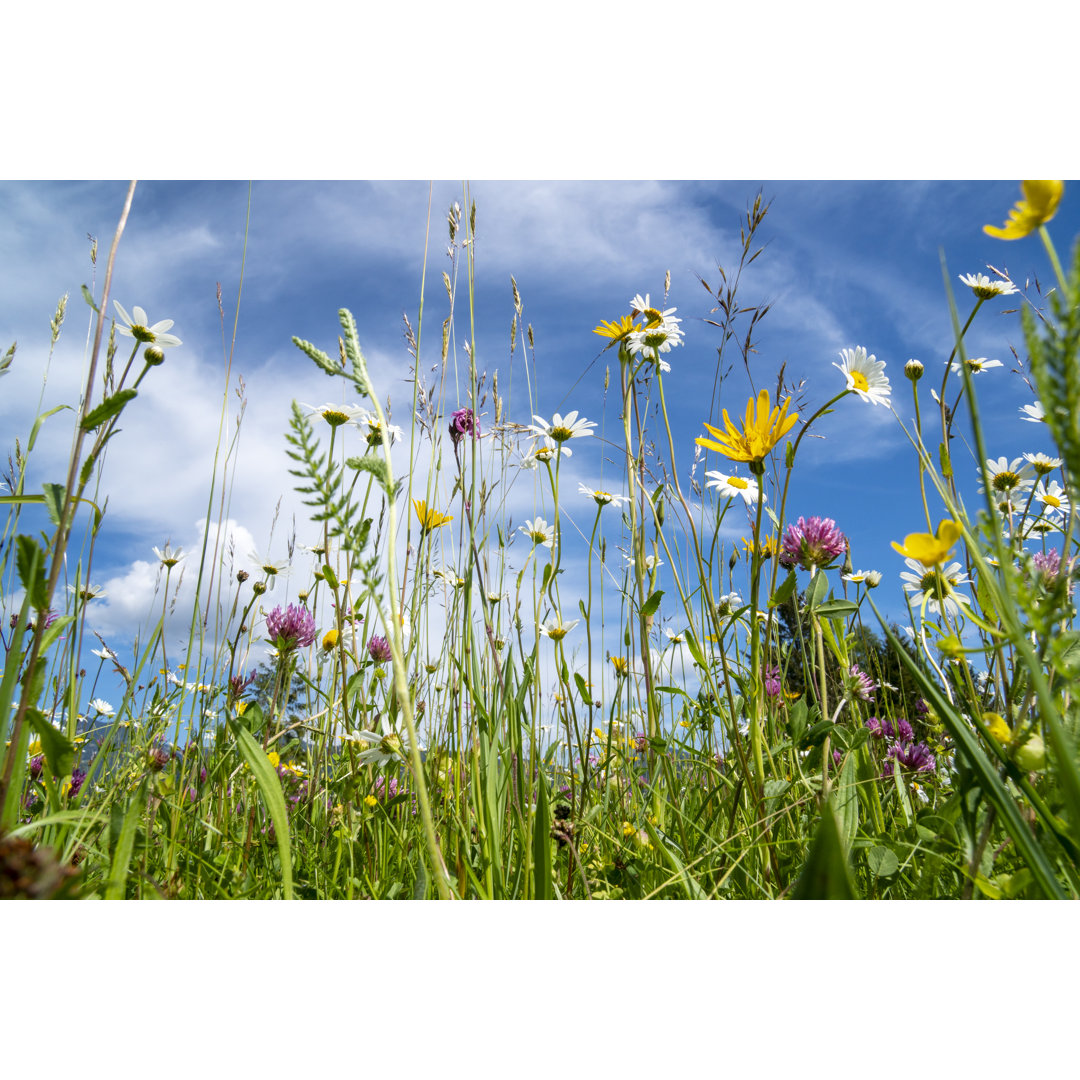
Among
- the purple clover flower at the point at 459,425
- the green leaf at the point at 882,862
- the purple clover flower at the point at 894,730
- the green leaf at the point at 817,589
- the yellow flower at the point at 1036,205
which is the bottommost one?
the green leaf at the point at 882,862

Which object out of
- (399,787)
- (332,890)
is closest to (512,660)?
(332,890)

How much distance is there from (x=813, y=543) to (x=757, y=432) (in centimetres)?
38

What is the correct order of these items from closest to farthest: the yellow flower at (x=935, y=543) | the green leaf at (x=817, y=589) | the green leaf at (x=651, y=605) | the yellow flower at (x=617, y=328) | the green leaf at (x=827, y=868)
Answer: the green leaf at (x=827, y=868) < the yellow flower at (x=935, y=543) < the green leaf at (x=817, y=589) < the green leaf at (x=651, y=605) < the yellow flower at (x=617, y=328)

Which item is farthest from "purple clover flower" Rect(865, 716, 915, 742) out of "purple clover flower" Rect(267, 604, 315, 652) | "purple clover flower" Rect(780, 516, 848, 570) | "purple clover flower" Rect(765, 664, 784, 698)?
"purple clover flower" Rect(267, 604, 315, 652)

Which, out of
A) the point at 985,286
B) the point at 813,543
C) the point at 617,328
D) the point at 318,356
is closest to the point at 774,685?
the point at 813,543

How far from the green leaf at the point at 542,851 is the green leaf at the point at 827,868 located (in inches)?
8.9

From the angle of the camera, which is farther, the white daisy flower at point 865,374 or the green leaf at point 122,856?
the white daisy flower at point 865,374

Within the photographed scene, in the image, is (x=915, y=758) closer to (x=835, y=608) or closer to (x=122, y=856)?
(x=835, y=608)

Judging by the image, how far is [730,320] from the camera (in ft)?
3.49

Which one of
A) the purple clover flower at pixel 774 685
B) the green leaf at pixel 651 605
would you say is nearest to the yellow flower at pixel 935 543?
the green leaf at pixel 651 605

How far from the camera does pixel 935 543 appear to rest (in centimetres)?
40

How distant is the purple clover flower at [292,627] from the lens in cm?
119

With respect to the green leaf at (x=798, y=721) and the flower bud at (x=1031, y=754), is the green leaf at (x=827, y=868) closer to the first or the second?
the flower bud at (x=1031, y=754)
